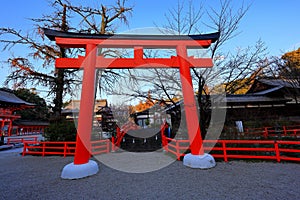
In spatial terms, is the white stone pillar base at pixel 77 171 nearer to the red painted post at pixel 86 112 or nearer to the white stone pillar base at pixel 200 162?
the red painted post at pixel 86 112

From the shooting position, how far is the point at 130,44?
4.78 m

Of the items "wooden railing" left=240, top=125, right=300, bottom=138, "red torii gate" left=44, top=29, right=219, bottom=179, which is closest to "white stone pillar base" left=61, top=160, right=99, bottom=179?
"red torii gate" left=44, top=29, right=219, bottom=179

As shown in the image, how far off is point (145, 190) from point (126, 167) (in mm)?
1858

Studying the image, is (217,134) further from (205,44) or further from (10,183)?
(10,183)

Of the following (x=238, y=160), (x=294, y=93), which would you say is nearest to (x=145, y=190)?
(x=238, y=160)

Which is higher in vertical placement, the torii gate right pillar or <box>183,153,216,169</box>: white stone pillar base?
the torii gate right pillar

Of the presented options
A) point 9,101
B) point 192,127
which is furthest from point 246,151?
point 9,101

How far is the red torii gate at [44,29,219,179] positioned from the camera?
4.04 meters

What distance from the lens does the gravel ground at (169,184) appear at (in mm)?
2949

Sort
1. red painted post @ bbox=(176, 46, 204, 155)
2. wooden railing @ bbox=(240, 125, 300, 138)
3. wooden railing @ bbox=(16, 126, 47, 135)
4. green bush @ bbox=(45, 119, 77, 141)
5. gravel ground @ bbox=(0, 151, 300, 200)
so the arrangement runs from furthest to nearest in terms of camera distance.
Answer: wooden railing @ bbox=(16, 126, 47, 135) < wooden railing @ bbox=(240, 125, 300, 138) < green bush @ bbox=(45, 119, 77, 141) < red painted post @ bbox=(176, 46, 204, 155) < gravel ground @ bbox=(0, 151, 300, 200)

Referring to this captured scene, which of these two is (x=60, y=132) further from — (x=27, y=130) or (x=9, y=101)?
(x=27, y=130)

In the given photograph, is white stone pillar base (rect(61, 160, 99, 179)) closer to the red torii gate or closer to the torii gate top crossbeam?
the red torii gate

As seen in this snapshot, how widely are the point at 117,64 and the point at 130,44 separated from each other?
819 millimetres

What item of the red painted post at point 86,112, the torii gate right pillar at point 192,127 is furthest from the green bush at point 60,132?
the torii gate right pillar at point 192,127
